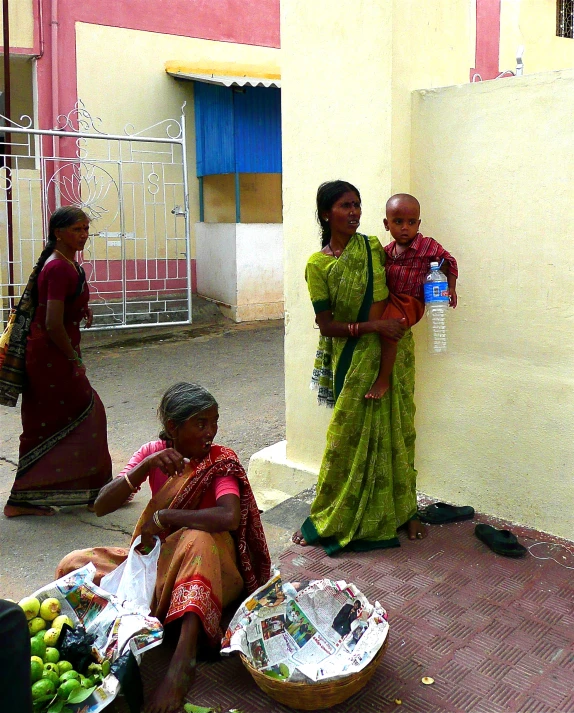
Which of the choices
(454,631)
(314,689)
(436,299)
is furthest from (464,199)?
(314,689)

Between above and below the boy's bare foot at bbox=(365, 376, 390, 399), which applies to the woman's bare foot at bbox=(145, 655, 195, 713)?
below

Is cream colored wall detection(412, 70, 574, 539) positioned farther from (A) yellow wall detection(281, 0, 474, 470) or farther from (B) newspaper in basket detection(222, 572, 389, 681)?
(B) newspaper in basket detection(222, 572, 389, 681)

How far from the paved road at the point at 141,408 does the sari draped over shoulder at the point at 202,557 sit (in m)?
1.03

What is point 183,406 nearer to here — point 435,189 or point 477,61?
point 435,189

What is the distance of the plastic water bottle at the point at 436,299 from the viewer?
3.33 m

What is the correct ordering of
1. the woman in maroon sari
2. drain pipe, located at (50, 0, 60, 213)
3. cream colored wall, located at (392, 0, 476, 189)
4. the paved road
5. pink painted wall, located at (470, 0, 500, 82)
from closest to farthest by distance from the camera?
cream colored wall, located at (392, 0, 476, 189), the paved road, the woman in maroon sari, drain pipe, located at (50, 0, 60, 213), pink painted wall, located at (470, 0, 500, 82)

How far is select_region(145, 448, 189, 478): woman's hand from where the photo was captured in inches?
105

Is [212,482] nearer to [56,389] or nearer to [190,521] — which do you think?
[190,521]

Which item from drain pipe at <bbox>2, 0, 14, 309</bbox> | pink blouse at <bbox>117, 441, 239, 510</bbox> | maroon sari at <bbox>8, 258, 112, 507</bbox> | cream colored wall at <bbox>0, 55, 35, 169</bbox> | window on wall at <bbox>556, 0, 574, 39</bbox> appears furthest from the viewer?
window on wall at <bbox>556, 0, 574, 39</bbox>

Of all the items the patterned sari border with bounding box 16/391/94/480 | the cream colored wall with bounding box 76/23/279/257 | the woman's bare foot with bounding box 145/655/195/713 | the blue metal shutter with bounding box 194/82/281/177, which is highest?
the cream colored wall with bounding box 76/23/279/257

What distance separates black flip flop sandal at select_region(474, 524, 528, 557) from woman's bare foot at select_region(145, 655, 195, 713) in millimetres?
1556

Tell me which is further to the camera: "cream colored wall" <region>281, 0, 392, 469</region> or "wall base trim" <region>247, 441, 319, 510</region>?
"wall base trim" <region>247, 441, 319, 510</region>

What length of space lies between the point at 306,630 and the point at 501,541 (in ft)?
4.02

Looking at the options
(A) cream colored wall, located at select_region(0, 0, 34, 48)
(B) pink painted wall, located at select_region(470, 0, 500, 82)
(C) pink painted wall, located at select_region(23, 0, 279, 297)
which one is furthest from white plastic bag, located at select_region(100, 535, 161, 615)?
(B) pink painted wall, located at select_region(470, 0, 500, 82)
